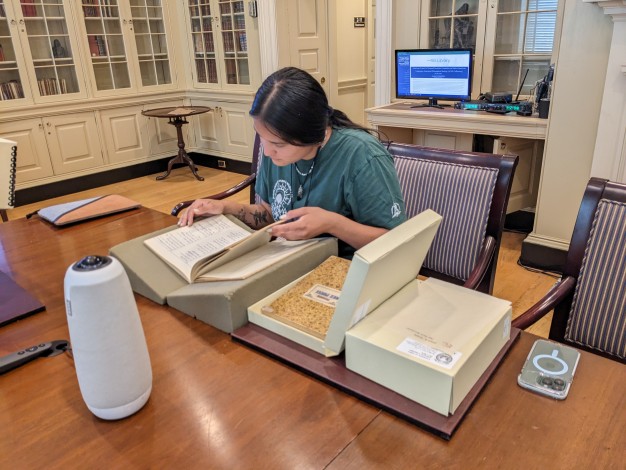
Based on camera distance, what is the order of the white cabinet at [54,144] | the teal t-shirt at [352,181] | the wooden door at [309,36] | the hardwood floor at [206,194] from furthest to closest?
the wooden door at [309,36], the white cabinet at [54,144], the hardwood floor at [206,194], the teal t-shirt at [352,181]

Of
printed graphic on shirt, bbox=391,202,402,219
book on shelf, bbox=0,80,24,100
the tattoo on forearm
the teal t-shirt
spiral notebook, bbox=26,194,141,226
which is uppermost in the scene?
book on shelf, bbox=0,80,24,100

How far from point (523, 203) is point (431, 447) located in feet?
9.39

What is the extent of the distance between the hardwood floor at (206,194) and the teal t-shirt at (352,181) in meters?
1.26

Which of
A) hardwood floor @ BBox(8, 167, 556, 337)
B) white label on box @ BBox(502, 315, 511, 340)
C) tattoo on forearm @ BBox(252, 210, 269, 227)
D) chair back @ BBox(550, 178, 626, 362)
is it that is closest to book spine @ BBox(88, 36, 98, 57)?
hardwood floor @ BBox(8, 167, 556, 337)

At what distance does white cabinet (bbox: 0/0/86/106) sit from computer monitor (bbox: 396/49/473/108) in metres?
2.96

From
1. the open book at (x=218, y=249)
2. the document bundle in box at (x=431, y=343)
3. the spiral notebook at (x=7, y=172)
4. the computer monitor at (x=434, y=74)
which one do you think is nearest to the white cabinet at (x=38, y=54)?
the spiral notebook at (x=7, y=172)

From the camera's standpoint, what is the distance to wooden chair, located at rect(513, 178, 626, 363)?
1.09m

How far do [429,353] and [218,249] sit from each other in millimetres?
590

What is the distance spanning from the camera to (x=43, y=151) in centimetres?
431

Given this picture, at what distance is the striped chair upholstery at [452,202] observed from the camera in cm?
142

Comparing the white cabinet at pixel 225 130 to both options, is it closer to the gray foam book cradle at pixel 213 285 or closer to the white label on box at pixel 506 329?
the gray foam book cradle at pixel 213 285

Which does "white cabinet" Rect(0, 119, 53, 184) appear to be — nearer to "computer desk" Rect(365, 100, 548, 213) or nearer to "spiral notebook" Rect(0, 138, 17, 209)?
"spiral notebook" Rect(0, 138, 17, 209)

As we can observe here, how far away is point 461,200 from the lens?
4.76ft

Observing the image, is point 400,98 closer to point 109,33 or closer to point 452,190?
point 452,190
